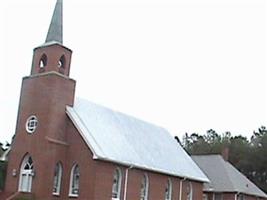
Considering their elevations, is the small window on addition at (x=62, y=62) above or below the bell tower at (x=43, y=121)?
above

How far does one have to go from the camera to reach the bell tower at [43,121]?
3366 cm

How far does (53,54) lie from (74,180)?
8945mm

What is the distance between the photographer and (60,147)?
34656 mm

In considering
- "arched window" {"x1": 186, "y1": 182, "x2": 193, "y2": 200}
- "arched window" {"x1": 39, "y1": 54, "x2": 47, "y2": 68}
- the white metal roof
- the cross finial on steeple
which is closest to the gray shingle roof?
the white metal roof

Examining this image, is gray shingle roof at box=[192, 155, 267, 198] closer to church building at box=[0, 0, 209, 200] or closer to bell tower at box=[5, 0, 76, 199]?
church building at box=[0, 0, 209, 200]

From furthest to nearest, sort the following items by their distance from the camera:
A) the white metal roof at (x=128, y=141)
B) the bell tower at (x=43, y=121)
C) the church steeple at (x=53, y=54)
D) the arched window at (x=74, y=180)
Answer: the church steeple at (x=53, y=54) < the white metal roof at (x=128, y=141) < the arched window at (x=74, y=180) < the bell tower at (x=43, y=121)

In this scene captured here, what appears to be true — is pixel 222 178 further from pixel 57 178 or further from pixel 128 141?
pixel 57 178

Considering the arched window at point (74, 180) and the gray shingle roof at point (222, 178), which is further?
the gray shingle roof at point (222, 178)

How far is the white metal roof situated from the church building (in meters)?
0.10

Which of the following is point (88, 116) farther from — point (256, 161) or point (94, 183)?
point (256, 161)

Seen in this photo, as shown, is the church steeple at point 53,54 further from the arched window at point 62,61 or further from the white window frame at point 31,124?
the white window frame at point 31,124

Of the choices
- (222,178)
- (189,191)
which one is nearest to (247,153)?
(222,178)

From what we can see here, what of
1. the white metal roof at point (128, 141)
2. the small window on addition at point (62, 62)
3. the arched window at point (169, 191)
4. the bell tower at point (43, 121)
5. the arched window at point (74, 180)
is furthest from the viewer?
the arched window at point (169, 191)

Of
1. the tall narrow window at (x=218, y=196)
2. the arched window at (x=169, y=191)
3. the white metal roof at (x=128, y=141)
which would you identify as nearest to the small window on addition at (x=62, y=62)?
the white metal roof at (x=128, y=141)
